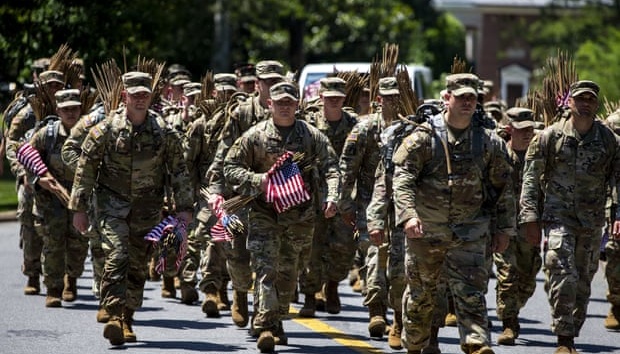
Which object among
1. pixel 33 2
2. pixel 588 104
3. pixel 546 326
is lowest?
pixel 546 326

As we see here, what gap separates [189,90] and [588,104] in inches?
224

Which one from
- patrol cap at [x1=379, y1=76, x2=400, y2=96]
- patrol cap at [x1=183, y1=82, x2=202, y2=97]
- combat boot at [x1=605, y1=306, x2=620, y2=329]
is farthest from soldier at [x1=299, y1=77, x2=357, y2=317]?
combat boot at [x1=605, y1=306, x2=620, y2=329]

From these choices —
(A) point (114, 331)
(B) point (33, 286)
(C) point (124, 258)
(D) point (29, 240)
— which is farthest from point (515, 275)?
(D) point (29, 240)

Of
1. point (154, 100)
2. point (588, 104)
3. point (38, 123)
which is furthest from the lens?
point (38, 123)

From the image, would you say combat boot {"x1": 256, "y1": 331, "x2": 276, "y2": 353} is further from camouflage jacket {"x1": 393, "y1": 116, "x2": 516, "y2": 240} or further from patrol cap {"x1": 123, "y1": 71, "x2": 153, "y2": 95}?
patrol cap {"x1": 123, "y1": 71, "x2": 153, "y2": 95}

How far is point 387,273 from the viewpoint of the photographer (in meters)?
12.3

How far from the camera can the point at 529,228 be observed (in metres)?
12.1

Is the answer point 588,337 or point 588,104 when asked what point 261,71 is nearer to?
point 588,104

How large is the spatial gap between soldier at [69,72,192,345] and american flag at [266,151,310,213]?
2.75 ft

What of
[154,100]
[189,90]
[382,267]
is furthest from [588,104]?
[189,90]

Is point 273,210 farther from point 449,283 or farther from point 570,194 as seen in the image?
point 570,194

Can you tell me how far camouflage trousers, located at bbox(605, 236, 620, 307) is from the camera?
1407 centimetres

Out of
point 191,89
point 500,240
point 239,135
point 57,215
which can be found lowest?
point 57,215

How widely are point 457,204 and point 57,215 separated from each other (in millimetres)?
5748
